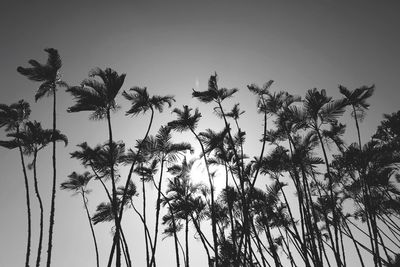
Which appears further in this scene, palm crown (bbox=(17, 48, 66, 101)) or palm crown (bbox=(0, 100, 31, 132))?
palm crown (bbox=(0, 100, 31, 132))

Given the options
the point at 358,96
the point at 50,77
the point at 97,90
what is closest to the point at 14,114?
the point at 50,77

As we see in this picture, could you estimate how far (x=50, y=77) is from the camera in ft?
48.8

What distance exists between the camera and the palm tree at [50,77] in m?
14.0

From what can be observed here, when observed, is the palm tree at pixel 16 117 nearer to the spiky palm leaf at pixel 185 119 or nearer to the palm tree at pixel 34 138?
the palm tree at pixel 34 138

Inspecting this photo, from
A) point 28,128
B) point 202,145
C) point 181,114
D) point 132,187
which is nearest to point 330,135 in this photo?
point 202,145

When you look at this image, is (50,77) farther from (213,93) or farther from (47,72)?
(213,93)

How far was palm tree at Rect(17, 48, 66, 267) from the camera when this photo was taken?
14047 millimetres

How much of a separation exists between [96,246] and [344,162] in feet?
68.2

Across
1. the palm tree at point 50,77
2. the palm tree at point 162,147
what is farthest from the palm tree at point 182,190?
the palm tree at point 50,77

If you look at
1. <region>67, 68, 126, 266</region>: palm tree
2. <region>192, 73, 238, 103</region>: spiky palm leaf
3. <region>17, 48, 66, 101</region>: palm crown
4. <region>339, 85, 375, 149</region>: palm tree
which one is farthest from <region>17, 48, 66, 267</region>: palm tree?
<region>339, 85, 375, 149</region>: palm tree

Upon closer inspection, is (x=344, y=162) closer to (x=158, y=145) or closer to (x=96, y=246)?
(x=158, y=145)

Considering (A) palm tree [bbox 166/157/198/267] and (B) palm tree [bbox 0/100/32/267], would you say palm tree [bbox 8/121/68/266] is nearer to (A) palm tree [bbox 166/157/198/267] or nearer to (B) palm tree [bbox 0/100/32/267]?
(B) palm tree [bbox 0/100/32/267]

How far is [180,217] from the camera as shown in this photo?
20.5m

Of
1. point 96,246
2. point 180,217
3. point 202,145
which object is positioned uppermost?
point 202,145
